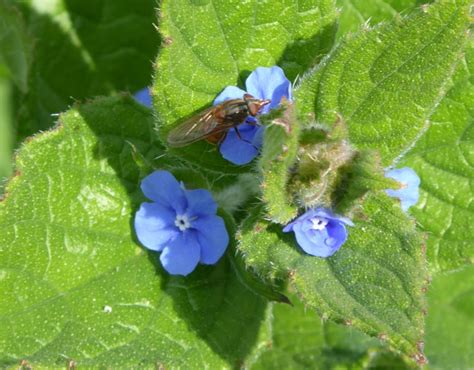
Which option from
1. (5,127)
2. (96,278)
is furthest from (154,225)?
(5,127)

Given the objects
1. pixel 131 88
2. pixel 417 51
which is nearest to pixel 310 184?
pixel 417 51

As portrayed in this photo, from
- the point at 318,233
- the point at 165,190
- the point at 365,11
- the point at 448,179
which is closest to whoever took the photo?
the point at 318,233

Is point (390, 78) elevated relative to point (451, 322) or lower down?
elevated

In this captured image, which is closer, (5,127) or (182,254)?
(182,254)

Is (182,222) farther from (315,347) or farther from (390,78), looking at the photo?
(315,347)

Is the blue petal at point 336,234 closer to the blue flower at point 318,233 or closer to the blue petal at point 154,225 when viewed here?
the blue flower at point 318,233

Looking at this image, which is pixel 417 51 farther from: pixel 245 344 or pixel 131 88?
pixel 131 88
